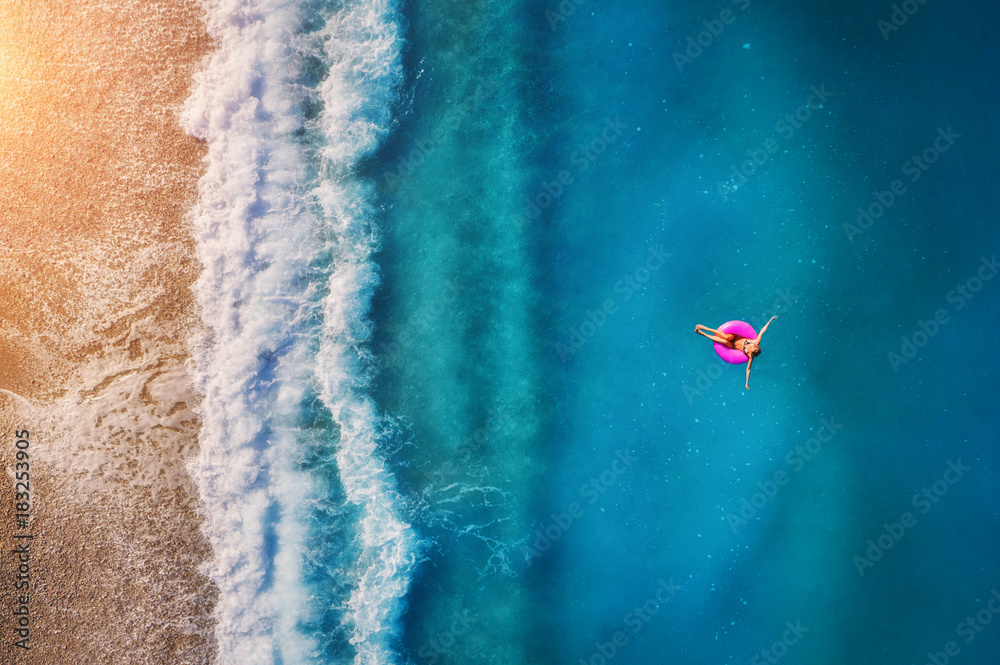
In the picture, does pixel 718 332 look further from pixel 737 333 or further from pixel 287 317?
pixel 287 317

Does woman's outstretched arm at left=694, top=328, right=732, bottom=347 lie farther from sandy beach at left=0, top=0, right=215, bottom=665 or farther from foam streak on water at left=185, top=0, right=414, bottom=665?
sandy beach at left=0, top=0, right=215, bottom=665

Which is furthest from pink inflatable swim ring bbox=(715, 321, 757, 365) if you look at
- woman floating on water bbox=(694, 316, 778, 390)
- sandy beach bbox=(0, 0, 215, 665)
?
sandy beach bbox=(0, 0, 215, 665)

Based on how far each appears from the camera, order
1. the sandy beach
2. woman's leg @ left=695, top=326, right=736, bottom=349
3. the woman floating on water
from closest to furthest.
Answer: the woman floating on water → woman's leg @ left=695, top=326, right=736, bottom=349 → the sandy beach

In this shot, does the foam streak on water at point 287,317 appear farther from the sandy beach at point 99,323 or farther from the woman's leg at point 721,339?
the woman's leg at point 721,339

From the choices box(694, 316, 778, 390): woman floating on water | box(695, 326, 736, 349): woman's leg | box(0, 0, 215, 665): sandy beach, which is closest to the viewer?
box(694, 316, 778, 390): woman floating on water

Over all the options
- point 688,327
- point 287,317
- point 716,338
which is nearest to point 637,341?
point 688,327

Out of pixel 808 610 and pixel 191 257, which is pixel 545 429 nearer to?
pixel 808 610
